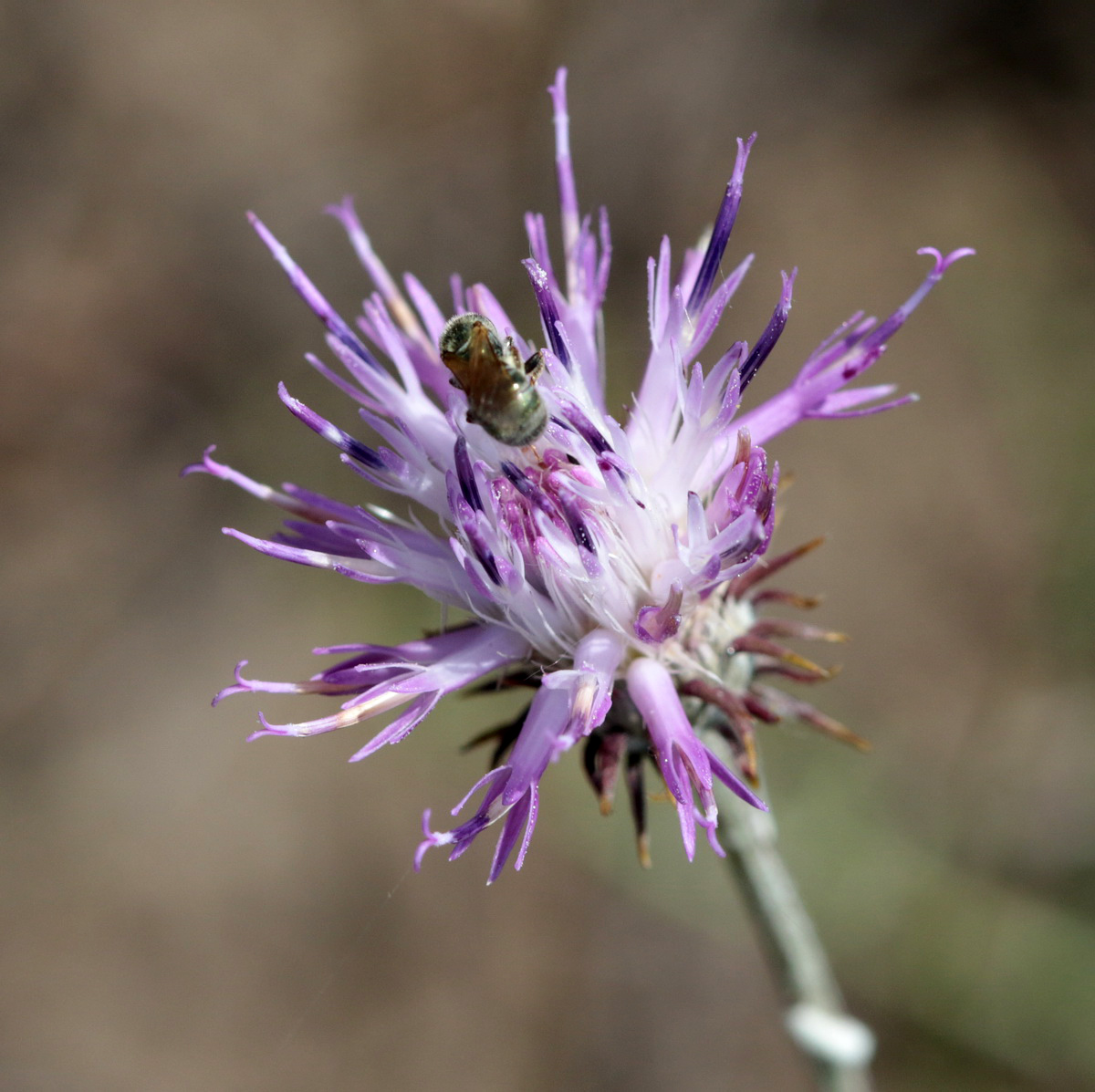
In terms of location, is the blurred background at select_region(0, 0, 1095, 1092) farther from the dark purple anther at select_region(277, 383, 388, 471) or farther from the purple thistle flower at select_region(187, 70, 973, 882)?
the dark purple anther at select_region(277, 383, 388, 471)

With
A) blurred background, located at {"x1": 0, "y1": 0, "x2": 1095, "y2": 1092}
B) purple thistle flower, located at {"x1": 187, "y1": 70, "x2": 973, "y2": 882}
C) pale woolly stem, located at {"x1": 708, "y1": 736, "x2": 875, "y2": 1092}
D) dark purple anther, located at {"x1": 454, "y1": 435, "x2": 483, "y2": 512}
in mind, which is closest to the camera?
purple thistle flower, located at {"x1": 187, "y1": 70, "x2": 973, "y2": 882}

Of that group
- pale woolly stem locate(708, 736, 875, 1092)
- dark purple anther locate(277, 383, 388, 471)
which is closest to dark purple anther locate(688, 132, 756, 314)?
dark purple anther locate(277, 383, 388, 471)

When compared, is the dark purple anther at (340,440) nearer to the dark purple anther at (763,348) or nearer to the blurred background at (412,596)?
the dark purple anther at (763,348)

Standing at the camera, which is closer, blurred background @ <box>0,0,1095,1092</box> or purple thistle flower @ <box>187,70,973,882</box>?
purple thistle flower @ <box>187,70,973,882</box>

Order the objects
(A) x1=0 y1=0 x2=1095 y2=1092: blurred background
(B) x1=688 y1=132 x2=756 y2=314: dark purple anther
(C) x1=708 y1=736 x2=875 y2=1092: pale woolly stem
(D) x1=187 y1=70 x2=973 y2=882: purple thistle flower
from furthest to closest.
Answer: (A) x1=0 y1=0 x2=1095 y2=1092: blurred background
(C) x1=708 y1=736 x2=875 y2=1092: pale woolly stem
(B) x1=688 y1=132 x2=756 y2=314: dark purple anther
(D) x1=187 y1=70 x2=973 y2=882: purple thistle flower

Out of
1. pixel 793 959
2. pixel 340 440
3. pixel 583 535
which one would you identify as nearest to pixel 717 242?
pixel 583 535

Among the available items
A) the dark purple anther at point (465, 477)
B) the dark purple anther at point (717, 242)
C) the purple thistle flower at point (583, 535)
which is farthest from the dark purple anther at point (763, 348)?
the dark purple anther at point (465, 477)

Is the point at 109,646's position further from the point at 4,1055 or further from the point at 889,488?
the point at 889,488

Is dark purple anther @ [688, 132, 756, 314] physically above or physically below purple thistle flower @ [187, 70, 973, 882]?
above
